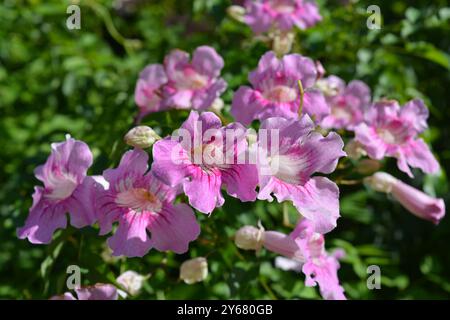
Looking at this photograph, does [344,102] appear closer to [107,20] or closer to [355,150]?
[355,150]

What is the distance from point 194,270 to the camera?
2.05 m

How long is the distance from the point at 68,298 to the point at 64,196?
0.32 metres

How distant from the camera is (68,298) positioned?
6.25 ft

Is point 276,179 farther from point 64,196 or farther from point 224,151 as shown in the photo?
point 64,196

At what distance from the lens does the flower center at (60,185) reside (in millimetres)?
1943

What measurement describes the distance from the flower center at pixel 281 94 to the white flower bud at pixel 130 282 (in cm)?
76

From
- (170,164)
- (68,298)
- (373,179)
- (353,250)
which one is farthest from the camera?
(353,250)

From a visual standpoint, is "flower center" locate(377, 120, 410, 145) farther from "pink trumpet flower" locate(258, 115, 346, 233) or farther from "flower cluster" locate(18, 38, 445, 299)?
"pink trumpet flower" locate(258, 115, 346, 233)

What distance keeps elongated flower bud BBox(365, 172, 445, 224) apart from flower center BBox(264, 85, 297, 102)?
0.42 meters

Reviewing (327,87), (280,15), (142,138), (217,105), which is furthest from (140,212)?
(280,15)

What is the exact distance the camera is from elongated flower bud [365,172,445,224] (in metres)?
2.15

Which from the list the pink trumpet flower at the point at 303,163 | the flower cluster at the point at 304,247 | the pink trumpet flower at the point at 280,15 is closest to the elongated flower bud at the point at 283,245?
the flower cluster at the point at 304,247

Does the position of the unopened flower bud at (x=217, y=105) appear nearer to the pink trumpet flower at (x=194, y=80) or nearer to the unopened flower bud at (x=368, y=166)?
the pink trumpet flower at (x=194, y=80)
